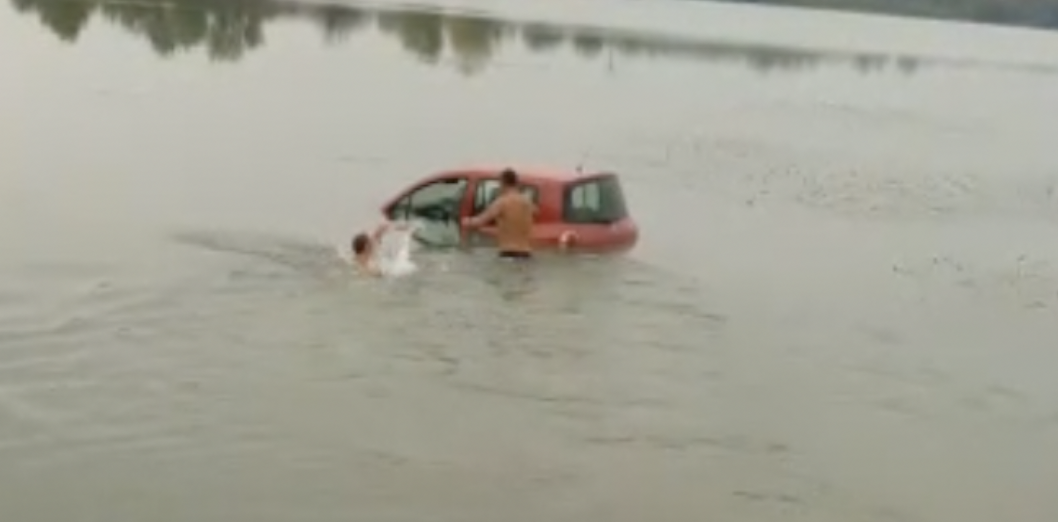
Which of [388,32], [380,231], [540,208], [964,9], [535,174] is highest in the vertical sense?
[535,174]

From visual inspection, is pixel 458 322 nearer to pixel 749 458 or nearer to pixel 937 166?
pixel 749 458

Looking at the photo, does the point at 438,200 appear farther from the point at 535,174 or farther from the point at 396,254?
the point at 396,254

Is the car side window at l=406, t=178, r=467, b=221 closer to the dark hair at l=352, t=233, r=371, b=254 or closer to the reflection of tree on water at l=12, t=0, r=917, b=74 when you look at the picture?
the dark hair at l=352, t=233, r=371, b=254

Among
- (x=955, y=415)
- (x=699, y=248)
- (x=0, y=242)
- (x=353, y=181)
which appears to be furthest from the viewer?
(x=353, y=181)

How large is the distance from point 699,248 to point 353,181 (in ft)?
23.0

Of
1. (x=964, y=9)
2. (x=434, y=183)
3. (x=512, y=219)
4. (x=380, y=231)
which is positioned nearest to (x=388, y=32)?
(x=434, y=183)

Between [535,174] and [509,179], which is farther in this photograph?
[535,174]

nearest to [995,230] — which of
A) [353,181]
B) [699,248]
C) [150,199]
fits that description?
[699,248]

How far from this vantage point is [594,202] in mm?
21078

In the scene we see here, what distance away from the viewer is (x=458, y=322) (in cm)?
1772

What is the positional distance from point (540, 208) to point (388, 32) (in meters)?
55.3

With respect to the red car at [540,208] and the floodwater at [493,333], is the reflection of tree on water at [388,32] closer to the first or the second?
the floodwater at [493,333]

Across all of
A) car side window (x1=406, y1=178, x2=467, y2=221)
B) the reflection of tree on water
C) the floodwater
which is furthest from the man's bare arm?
the reflection of tree on water

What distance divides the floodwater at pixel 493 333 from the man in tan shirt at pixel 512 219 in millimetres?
281
